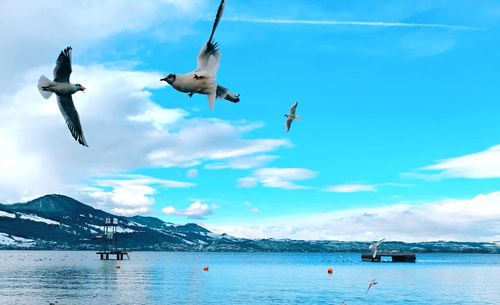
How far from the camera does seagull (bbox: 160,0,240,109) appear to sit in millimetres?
5500

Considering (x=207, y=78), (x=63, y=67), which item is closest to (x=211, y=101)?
(x=207, y=78)

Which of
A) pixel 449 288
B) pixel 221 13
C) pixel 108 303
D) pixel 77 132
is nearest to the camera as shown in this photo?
pixel 221 13

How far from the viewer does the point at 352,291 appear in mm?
106500

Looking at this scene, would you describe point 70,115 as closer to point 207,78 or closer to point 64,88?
point 64,88

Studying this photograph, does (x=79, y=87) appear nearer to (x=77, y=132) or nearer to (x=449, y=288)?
(x=77, y=132)

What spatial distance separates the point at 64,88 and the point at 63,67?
0.36 metres

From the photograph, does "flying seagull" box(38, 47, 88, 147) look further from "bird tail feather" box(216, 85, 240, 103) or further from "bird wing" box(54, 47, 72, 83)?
"bird tail feather" box(216, 85, 240, 103)

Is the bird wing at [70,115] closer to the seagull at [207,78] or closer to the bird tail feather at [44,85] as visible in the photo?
the bird tail feather at [44,85]

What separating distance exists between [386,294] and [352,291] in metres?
7.21

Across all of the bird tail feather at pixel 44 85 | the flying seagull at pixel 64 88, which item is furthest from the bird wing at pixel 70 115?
the bird tail feather at pixel 44 85

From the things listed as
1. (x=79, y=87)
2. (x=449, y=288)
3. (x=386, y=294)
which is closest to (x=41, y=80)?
(x=79, y=87)

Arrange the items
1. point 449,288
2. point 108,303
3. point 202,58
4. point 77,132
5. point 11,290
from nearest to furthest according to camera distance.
Result: 1. point 202,58
2. point 77,132
3. point 108,303
4. point 11,290
5. point 449,288

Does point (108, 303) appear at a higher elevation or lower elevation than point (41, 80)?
lower

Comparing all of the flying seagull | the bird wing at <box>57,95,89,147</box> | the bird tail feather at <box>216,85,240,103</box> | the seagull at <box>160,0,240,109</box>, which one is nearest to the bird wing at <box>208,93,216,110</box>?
the seagull at <box>160,0,240,109</box>
